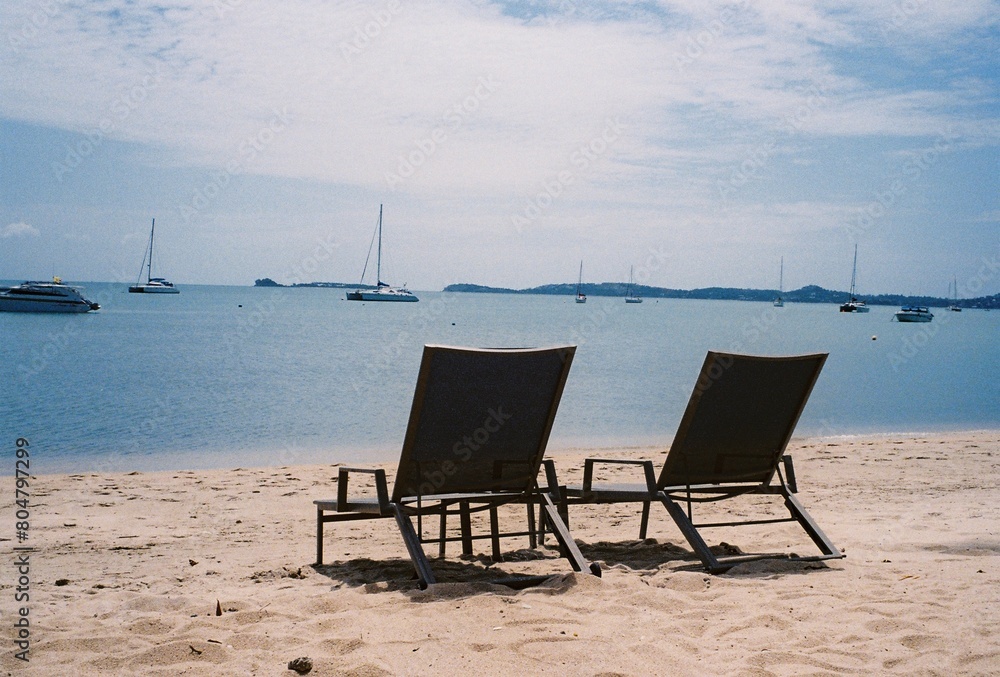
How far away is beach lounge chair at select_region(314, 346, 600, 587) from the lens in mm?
4035

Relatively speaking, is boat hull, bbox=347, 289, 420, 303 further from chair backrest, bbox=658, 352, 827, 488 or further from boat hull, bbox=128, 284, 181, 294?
chair backrest, bbox=658, 352, 827, 488

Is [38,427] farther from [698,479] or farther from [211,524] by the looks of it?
[698,479]

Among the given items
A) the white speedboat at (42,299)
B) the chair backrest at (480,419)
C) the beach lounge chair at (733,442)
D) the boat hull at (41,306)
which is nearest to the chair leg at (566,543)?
the chair backrest at (480,419)

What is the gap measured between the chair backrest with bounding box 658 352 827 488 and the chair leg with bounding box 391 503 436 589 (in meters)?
1.43

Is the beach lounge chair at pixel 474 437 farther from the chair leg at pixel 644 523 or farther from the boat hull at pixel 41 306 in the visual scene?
the boat hull at pixel 41 306

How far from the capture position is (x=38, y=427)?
13672 millimetres

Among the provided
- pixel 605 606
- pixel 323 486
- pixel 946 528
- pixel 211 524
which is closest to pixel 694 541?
pixel 605 606

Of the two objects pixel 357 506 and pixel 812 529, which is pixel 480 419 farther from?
pixel 812 529

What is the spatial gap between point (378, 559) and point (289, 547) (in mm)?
829

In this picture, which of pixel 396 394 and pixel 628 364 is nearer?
pixel 396 394

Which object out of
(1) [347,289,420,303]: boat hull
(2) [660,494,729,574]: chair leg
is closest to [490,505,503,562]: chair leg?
(2) [660,494,729,574]: chair leg

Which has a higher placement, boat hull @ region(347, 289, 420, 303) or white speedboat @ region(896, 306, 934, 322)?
white speedboat @ region(896, 306, 934, 322)

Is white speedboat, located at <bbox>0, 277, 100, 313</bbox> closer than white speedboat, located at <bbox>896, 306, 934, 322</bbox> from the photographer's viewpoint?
Yes

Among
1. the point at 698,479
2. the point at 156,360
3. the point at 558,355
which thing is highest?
the point at 558,355
